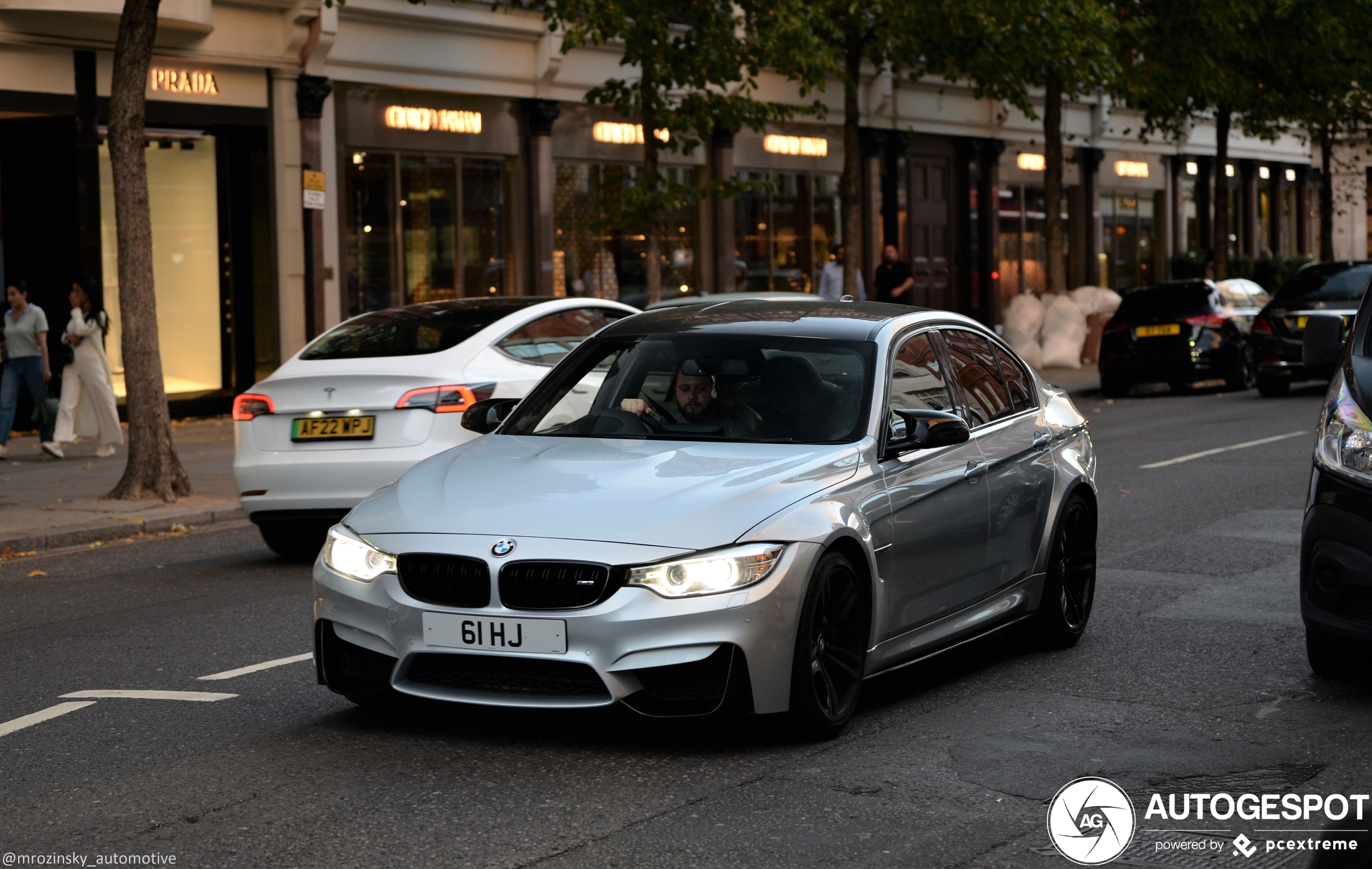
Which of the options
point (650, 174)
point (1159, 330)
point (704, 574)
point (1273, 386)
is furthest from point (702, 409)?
point (1159, 330)

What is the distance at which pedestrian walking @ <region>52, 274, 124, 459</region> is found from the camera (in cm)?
1745

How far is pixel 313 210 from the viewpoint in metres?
22.5

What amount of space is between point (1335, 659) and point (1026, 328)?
2519 centimetres

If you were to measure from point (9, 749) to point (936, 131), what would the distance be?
103ft

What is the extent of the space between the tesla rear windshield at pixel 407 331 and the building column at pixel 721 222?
17.8 m

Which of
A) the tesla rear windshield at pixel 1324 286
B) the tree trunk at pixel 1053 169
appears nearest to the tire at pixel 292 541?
the tesla rear windshield at pixel 1324 286

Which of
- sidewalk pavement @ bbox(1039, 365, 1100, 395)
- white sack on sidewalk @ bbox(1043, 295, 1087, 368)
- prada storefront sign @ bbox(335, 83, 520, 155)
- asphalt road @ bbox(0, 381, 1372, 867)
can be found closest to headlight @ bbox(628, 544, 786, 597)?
asphalt road @ bbox(0, 381, 1372, 867)

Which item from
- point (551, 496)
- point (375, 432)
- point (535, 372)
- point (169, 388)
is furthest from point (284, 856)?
point (169, 388)

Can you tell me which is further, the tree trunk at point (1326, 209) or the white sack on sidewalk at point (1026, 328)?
the tree trunk at point (1326, 209)

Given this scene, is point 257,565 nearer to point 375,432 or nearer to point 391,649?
point 375,432

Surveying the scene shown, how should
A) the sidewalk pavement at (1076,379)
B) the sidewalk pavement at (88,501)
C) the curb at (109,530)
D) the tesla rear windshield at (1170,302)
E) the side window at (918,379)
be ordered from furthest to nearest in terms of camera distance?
the sidewalk pavement at (1076,379) → the tesla rear windshield at (1170,302) → the sidewalk pavement at (88,501) → the curb at (109,530) → the side window at (918,379)

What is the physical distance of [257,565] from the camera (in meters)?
10.9

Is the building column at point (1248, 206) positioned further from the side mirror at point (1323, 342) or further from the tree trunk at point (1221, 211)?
the side mirror at point (1323, 342)

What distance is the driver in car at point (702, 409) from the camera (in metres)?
6.49
